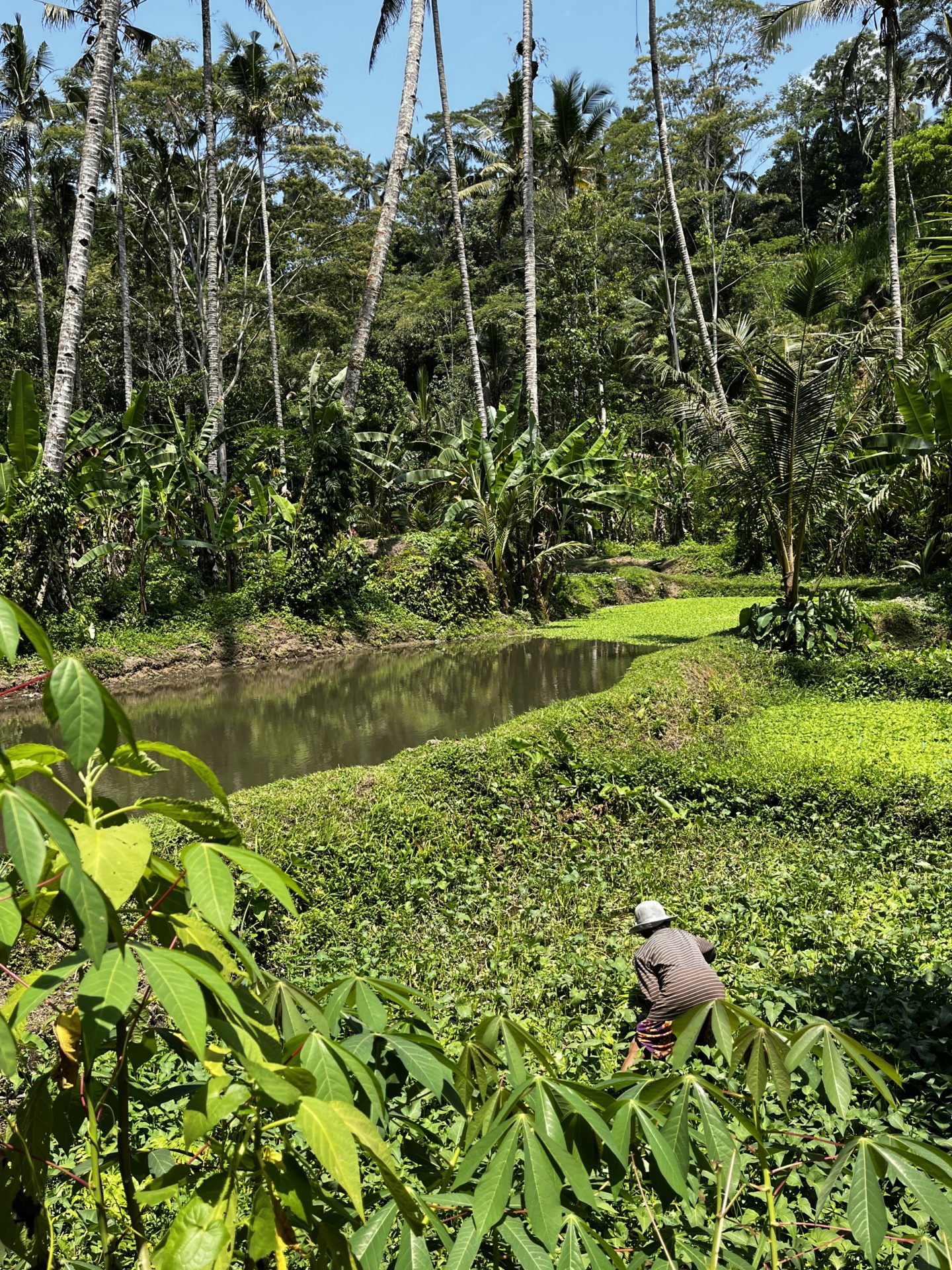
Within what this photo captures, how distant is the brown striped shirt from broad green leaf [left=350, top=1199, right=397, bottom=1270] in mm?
2739

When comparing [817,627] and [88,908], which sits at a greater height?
[88,908]

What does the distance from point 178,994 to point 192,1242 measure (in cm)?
29

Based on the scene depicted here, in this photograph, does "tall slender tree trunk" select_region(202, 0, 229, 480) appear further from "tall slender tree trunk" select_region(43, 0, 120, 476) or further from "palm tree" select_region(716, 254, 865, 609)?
"palm tree" select_region(716, 254, 865, 609)

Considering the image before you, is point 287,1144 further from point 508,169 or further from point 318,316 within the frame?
point 318,316

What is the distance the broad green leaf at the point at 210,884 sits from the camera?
890mm

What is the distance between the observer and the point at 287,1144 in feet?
3.41

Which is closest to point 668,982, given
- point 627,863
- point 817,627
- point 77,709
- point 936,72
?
point 627,863

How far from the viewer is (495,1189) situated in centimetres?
99

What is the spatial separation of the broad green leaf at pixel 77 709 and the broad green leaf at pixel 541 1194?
661mm

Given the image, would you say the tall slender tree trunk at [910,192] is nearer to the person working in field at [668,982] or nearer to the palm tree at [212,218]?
the palm tree at [212,218]

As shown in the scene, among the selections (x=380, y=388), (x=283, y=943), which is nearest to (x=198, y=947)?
(x=283, y=943)

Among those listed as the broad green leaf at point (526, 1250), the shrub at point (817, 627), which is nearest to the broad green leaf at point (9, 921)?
the broad green leaf at point (526, 1250)

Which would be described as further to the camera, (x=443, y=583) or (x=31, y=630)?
(x=443, y=583)

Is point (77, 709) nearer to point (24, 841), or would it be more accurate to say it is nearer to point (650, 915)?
point (24, 841)
